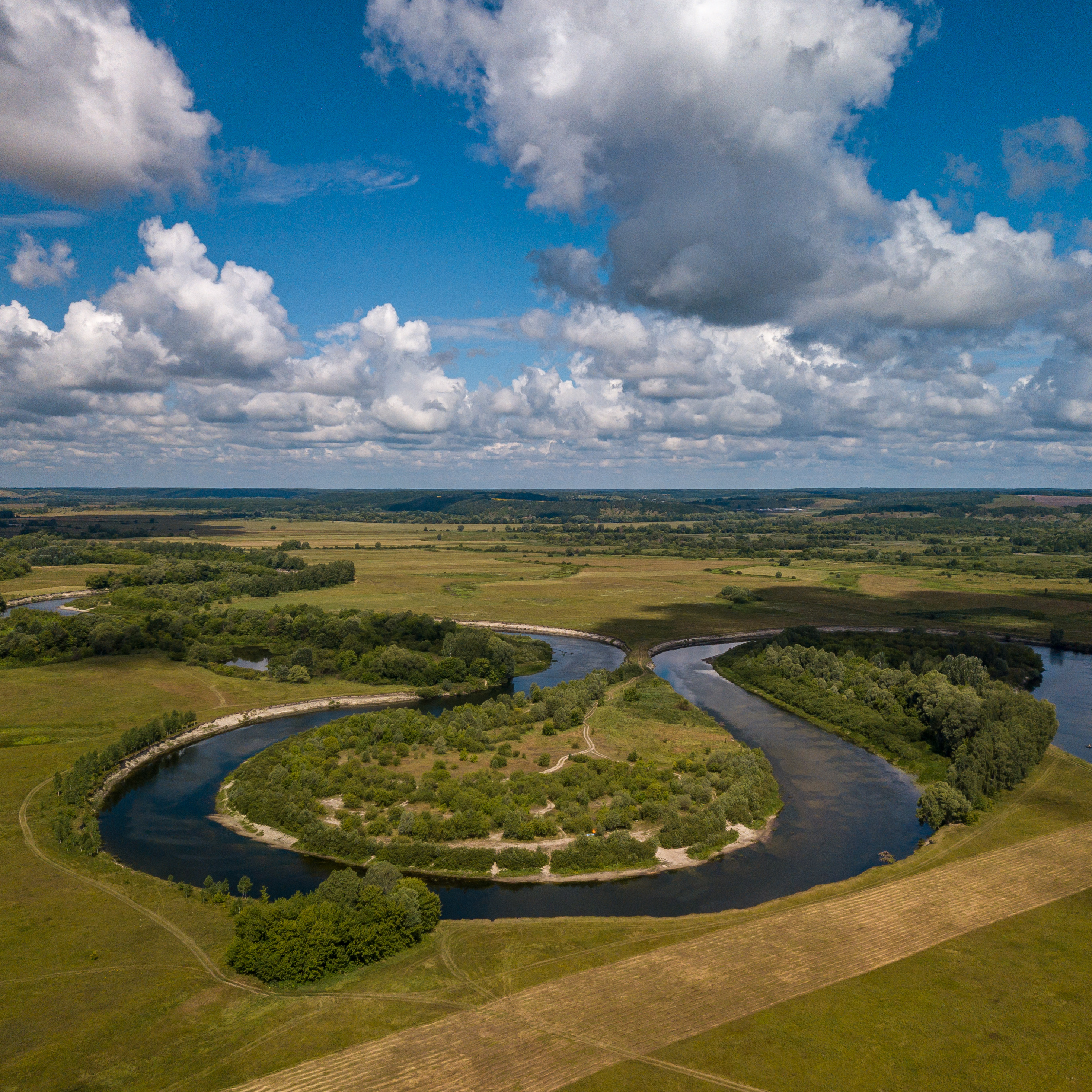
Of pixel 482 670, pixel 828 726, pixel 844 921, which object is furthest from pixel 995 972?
pixel 482 670

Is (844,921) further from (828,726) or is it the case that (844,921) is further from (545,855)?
(828,726)

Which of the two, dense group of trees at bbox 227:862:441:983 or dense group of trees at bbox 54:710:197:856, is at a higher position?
dense group of trees at bbox 227:862:441:983

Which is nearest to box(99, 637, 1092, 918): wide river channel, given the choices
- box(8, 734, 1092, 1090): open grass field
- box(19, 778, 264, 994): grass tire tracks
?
box(8, 734, 1092, 1090): open grass field

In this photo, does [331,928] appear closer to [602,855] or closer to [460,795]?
[602,855]

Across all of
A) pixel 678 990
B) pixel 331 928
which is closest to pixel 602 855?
pixel 678 990

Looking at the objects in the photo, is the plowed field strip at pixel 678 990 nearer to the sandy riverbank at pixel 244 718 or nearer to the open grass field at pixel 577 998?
the open grass field at pixel 577 998

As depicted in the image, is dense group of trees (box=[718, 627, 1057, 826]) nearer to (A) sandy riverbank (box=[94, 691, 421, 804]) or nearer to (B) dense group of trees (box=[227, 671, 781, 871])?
(B) dense group of trees (box=[227, 671, 781, 871])
